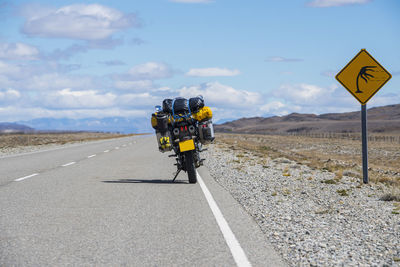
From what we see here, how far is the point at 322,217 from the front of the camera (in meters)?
8.31

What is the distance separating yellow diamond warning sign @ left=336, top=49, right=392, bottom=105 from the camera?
12.1 metres

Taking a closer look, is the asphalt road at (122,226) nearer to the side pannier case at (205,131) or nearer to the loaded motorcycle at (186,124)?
the loaded motorcycle at (186,124)

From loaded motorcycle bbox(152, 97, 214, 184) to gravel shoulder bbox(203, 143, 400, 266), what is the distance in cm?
127

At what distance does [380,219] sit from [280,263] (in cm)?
341

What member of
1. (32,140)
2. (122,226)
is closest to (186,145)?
(122,226)

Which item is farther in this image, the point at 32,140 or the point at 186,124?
the point at 32,140

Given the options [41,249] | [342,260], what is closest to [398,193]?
[342,260]

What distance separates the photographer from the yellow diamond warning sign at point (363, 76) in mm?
12062

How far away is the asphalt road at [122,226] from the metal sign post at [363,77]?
13.8 ft

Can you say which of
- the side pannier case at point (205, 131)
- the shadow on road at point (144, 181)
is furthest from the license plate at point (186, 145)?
the shadow on road at point (144, 181)

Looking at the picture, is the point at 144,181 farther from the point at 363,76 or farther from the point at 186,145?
the point at 363,76

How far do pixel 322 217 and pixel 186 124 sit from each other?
5021 millimetres

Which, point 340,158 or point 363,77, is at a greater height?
point 363,77

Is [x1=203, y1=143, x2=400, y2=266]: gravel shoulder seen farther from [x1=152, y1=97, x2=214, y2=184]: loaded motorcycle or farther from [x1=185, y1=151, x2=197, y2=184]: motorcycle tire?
[x1=152, y1=97, x2=214, y2=184]: loaded motorcycle
